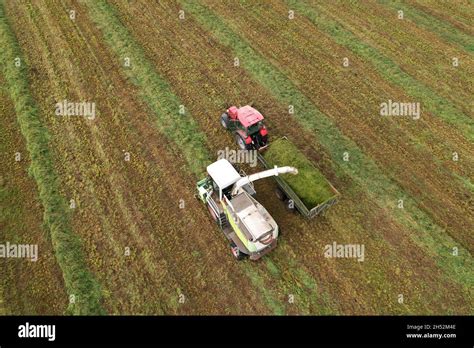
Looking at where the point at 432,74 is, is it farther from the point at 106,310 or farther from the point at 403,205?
the point at 106,310

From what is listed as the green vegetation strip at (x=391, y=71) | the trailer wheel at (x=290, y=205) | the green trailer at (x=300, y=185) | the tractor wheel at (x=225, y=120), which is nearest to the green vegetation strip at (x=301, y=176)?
the green trailer at (x=300, y=185)

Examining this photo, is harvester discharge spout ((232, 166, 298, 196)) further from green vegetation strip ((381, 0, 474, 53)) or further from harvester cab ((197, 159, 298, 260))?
green vegetation strip ((381, 0, 474, 53))

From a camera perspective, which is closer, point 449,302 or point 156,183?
point 449,302

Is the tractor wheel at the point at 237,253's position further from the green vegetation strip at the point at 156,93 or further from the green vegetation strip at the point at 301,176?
the green vegetation strip at the point at 156,93

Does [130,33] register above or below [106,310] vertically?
above

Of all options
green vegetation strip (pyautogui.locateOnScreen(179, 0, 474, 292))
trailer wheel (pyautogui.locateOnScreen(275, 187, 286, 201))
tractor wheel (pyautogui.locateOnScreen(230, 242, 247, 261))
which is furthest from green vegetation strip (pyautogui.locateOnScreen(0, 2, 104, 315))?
green vegetation strip (pyautogui.locateOnScreen(179, 0, 474, 292))
